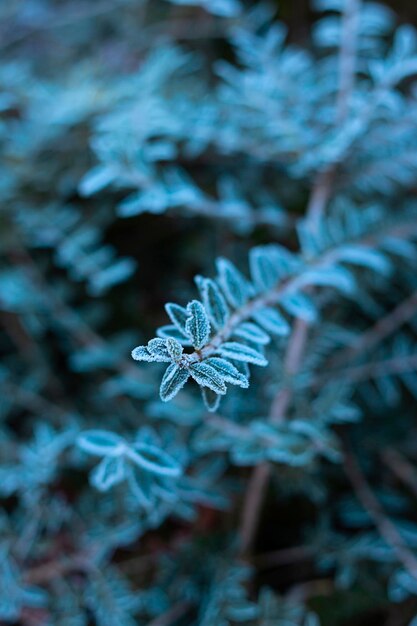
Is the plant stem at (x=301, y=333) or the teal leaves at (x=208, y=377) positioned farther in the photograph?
the plant stem at (x=301, y=333)

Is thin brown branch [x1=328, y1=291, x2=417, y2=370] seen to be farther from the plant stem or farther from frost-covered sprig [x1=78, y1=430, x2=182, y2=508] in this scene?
frost-covered sprig [x1=78, y1=430, x2=182, y2=508]

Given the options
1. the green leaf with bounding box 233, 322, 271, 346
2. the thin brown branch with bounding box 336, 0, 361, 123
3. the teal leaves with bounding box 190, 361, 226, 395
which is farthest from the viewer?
the thin brown branch with bounding box 336, 0, 361, 123

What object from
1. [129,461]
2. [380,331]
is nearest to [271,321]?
[129,461]

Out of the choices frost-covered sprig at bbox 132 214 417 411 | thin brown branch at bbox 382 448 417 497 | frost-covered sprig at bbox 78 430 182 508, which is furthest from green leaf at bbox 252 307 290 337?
thin brown branch at bbox 382 448 417 497

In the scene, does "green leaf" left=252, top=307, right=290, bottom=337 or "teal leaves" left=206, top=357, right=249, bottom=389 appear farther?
"green leaf" left=252, top=307, right=290, bottom=337

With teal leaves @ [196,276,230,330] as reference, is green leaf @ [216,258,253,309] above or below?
above

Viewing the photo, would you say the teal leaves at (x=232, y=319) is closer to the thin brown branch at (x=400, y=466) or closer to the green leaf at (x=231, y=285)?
the green leaf at (x=231, y=285)

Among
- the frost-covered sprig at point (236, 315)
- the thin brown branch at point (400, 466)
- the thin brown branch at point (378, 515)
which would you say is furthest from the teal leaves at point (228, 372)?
the thin brown branch at point (400, 466)

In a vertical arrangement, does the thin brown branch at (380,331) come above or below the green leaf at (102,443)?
above

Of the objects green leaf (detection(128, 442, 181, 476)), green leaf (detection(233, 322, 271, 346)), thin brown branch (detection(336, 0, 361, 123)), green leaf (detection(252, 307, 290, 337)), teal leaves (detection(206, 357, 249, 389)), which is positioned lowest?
teal leaves (detection(206, 357, 249, 389))
